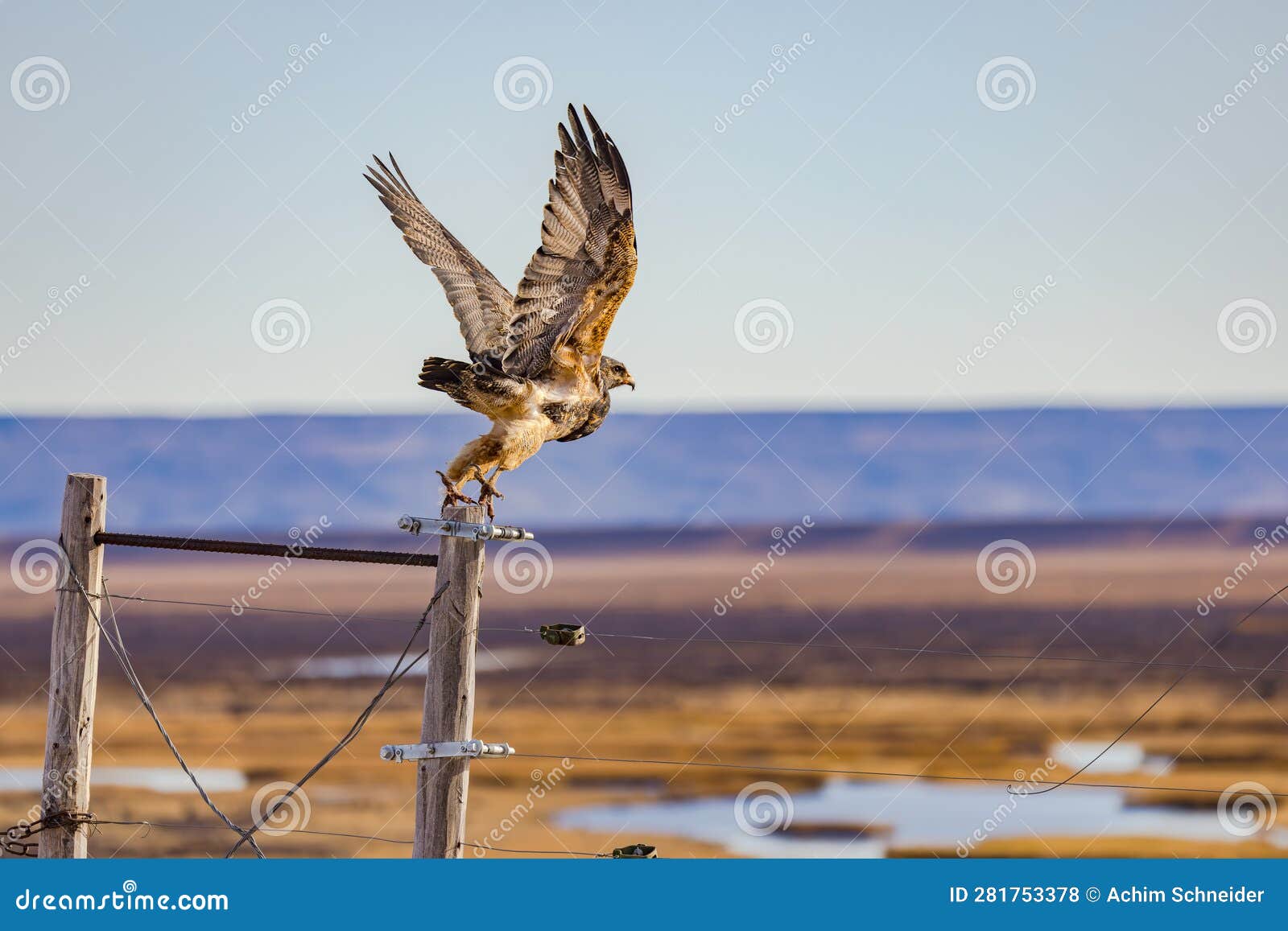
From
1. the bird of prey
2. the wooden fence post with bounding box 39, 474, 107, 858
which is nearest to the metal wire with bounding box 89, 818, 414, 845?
Answer: the wooden fence post with bounding box 39, 474, 107, 858

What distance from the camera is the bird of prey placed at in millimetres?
7074

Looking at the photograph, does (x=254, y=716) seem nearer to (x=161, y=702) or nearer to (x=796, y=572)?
(x=161, y=702)

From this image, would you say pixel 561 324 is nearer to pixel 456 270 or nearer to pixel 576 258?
pixel 576 258

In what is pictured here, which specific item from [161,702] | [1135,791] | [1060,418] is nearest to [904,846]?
[1135,791]

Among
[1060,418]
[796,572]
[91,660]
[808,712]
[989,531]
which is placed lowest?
[91,660]

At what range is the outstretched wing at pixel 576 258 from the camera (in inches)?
287

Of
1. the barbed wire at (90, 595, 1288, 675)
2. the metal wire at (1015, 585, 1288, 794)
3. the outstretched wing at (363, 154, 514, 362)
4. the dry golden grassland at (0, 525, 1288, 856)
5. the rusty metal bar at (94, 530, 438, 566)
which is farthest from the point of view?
the dry golden grassland at (0, 525, 1288, 856)

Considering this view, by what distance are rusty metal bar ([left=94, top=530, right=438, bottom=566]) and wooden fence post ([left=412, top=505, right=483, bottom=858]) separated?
6.1 inches

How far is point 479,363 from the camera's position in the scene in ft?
23.4

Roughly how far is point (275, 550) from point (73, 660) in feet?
3.86

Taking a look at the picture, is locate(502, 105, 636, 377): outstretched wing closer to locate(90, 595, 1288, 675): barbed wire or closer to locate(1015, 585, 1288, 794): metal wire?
locate(90, 595, 1288, 675): barbed wire

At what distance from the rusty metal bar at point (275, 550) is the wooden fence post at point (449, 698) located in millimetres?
156

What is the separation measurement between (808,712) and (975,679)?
138 inches

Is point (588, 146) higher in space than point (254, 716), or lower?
lower
